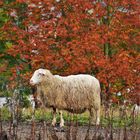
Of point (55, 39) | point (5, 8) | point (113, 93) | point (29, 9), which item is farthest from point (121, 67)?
point (5, 8)

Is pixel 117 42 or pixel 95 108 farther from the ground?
pixel 117 42

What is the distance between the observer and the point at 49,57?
22172mm

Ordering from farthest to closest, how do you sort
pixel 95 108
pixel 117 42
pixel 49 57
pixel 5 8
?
1. pixel 5 8
2. pixel 117 42
3. pixel 49 57
4. pixel 95 108

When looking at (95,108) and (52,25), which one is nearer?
(95,108)

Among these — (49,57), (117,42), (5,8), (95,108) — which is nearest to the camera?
(95,108)

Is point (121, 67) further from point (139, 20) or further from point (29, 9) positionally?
point (29, 9)

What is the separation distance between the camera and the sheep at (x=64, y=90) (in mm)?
16297

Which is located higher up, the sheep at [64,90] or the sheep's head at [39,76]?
the sheep's head at [39,76]

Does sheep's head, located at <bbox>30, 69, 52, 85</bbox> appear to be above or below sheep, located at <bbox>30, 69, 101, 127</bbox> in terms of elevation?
above

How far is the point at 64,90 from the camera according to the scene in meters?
16.5

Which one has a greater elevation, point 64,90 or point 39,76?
point 39,76

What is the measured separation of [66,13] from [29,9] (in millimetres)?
2095

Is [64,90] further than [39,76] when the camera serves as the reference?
Yes

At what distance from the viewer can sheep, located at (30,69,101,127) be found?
16.3 meters
